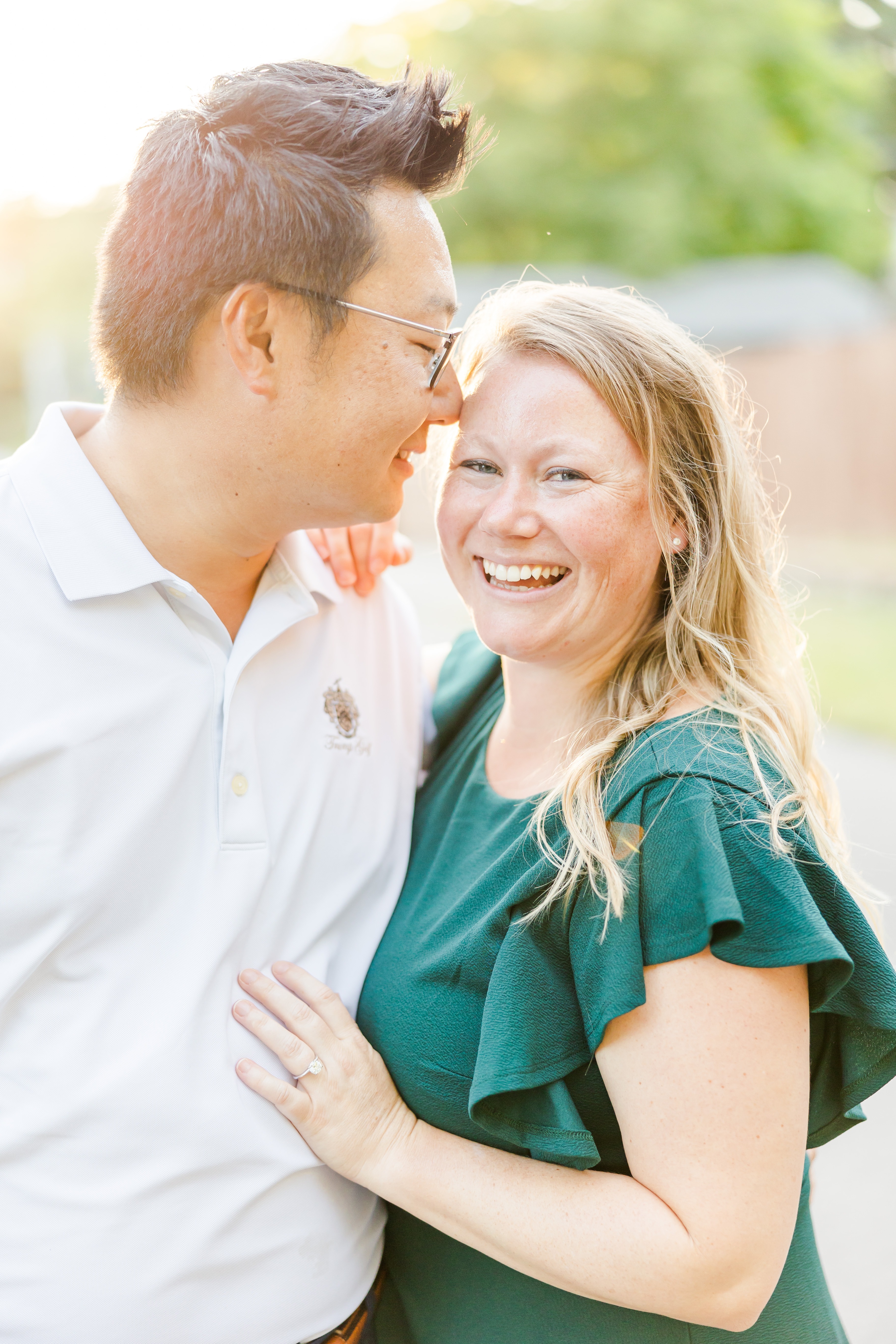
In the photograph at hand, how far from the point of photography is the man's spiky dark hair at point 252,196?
1864 millimetres

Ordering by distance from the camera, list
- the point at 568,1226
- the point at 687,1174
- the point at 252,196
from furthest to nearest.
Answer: the point at 252,196, the point at 568,1226, the point at 687,1174

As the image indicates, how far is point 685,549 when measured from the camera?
210cm

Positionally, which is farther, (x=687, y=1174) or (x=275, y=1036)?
(x=275, y=1036)

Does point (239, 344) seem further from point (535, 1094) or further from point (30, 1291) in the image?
point (30, 1291)

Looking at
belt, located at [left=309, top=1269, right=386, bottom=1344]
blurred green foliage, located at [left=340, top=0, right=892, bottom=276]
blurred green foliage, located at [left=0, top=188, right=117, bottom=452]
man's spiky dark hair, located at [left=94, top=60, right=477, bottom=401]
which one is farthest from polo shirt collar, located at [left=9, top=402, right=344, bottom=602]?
blurred green foliage, located at [left=340, top=0, right=892, bottom=276]

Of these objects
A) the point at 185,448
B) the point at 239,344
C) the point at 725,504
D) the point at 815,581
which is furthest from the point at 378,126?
the point at 815,581

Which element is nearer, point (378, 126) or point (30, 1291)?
point (30, 1291)

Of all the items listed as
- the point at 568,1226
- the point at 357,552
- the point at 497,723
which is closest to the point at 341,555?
the point at 357,552

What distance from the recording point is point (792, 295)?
74.1 ft

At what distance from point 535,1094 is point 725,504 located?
1.07 m

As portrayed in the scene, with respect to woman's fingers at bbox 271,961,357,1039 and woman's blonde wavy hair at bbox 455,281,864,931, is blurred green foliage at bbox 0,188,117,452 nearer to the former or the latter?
woman's blonde wavy hair at bbox 455,281,864,931

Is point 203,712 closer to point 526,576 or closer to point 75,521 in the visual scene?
point 75,521

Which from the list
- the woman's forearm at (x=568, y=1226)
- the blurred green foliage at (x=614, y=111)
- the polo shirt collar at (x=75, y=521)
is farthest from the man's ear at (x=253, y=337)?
the blurred green foliage at (x=614, y=111)

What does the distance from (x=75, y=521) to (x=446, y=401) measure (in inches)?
27.4
